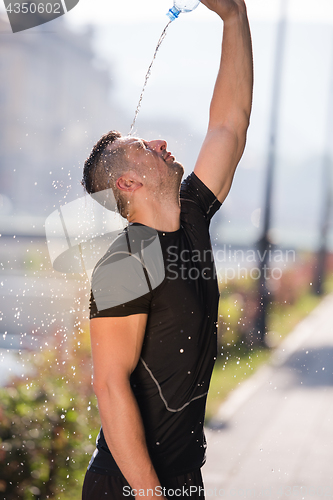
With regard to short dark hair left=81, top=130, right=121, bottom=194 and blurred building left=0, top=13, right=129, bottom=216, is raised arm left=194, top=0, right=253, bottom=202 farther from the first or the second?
blurred building left=0, top=13, right=129, bottom=216

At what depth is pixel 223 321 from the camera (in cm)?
714

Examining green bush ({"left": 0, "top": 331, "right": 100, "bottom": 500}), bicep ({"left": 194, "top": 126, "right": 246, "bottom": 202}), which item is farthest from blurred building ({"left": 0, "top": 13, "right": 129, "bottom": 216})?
bicep ({"left": 194, "top": 126, "right": 246, "bottom": 202})

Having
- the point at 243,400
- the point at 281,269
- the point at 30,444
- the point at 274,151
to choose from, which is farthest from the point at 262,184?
the point at 30,444

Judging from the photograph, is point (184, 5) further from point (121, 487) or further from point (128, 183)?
point (121, 487)

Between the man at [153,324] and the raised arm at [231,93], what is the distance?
0.03 meters

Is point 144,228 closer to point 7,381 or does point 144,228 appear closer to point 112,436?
point 112,436

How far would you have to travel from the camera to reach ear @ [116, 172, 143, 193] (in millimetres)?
1600

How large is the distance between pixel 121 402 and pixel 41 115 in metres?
18.4

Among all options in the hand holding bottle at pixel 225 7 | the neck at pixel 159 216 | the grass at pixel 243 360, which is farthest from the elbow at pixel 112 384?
the grass at pixel 243 360

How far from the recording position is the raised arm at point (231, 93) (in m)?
1.84

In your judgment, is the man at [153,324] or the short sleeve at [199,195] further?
the short sleeve at [199,195]

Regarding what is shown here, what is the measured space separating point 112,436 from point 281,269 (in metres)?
11.9

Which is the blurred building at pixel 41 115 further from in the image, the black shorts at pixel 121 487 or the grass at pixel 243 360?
the black shorts at pixel 121 487

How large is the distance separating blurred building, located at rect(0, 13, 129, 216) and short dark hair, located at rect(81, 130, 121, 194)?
32.3ft
